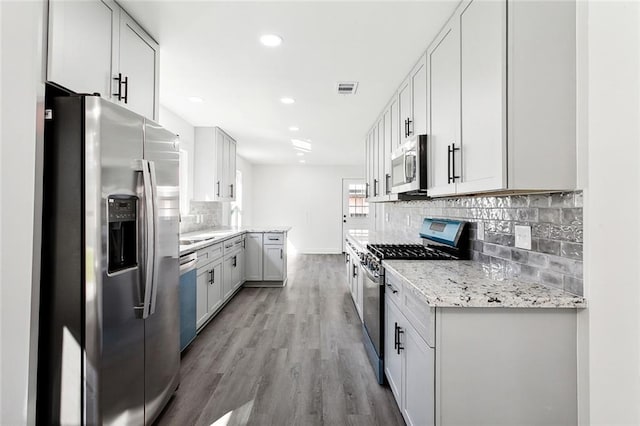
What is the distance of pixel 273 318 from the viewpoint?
3.75m

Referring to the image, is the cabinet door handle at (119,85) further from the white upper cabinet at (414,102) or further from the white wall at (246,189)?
the white wall at (246,189)

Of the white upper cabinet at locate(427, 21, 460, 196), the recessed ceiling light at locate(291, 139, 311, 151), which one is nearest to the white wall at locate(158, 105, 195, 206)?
the recessed ceiling light at locate(291, 139, 311, 151)

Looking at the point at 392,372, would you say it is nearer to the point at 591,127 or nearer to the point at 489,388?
the point at 489,388

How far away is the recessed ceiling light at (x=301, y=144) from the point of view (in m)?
5.71

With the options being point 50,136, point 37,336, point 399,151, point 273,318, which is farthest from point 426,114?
point 273,318

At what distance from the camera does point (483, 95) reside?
1509 mm

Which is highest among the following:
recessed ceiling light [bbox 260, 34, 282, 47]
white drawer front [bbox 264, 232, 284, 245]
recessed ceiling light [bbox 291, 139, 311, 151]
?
recessed ceiling light [bbox 291, 139, 311, 151]

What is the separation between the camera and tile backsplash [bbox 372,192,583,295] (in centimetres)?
142

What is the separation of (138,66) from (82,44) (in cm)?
50

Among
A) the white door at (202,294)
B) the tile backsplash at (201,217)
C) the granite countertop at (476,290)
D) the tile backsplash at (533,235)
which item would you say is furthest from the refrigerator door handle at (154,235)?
the tile backsplash at (201,217)

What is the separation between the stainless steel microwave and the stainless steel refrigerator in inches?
67.3

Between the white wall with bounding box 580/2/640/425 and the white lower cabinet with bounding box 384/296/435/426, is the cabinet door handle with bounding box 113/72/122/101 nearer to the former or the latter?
the white lower cabinet with bounding box 384/296/435/426

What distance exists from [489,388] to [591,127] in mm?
1121

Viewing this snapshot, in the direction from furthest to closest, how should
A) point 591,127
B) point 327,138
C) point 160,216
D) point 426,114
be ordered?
point 327,138
point 426,114
point 160,216
point 591,127
